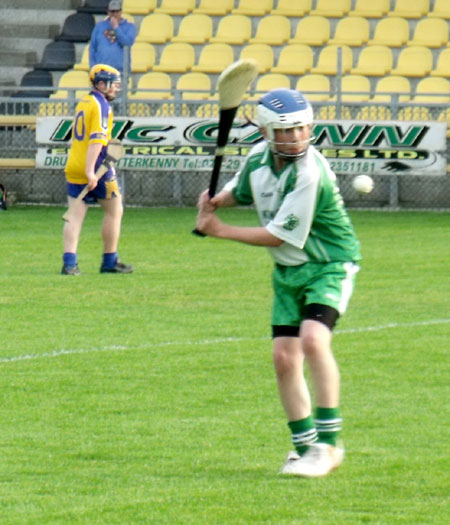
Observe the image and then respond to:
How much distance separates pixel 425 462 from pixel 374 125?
A: 14.7 meters

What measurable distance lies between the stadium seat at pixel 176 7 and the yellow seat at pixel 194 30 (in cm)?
35

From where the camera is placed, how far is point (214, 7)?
24.9 m

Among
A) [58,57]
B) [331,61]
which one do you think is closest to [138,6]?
[58,57]

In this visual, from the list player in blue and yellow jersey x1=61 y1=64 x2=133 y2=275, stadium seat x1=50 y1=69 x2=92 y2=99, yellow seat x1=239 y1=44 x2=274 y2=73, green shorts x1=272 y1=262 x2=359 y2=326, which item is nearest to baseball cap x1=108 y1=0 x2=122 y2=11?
stadium seat x1=50 y1=69 x2=92 y2=99

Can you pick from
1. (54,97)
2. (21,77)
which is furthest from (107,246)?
(21,77)

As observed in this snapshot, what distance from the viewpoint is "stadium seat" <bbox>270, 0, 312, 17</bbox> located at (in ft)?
81.0

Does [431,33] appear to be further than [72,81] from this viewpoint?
Yes

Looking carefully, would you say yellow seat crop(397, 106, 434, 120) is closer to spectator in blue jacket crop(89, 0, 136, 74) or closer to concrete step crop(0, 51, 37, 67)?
spectator in blue jacket crop(89, 0, 136, 74)

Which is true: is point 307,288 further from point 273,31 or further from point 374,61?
point 273,31

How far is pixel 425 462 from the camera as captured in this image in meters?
6.16

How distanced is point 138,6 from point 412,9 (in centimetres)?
484

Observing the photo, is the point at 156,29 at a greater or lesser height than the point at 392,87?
greater

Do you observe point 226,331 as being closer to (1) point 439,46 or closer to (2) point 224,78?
(2) point 224,78

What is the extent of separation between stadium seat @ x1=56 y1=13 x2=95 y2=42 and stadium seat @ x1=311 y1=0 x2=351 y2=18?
3.97 meters
